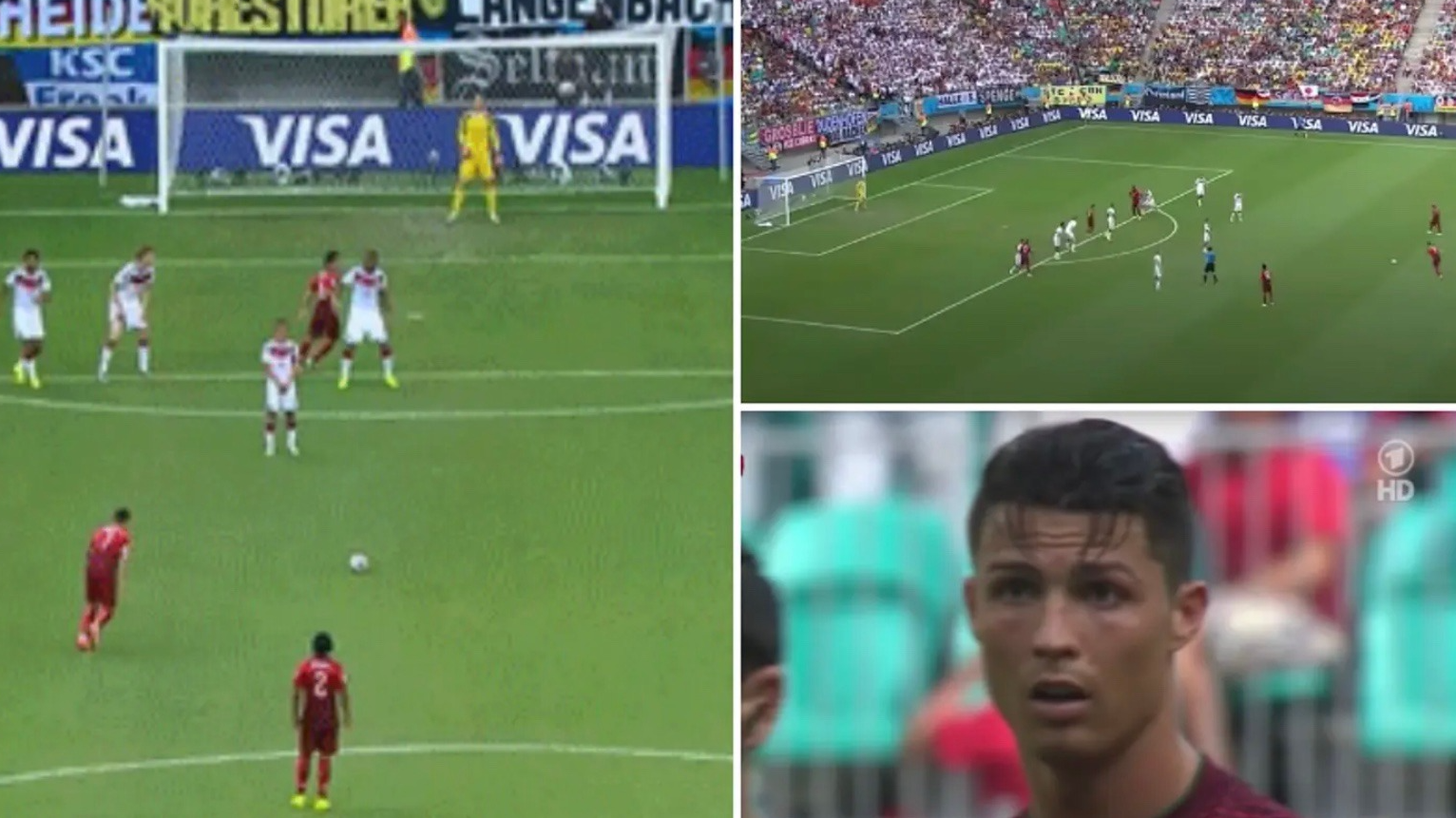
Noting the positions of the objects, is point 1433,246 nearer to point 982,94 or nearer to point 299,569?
point 982,94

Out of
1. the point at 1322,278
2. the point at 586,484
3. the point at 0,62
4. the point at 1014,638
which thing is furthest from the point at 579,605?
the point at 1322,278

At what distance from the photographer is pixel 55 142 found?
11602 millimetres

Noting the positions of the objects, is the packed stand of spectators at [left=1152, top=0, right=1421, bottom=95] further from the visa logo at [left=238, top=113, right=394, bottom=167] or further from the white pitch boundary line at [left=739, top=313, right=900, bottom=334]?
the visa logo at [left=238, top=113, right=394, bottom=167]

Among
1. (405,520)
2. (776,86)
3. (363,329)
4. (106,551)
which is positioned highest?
(776,86)

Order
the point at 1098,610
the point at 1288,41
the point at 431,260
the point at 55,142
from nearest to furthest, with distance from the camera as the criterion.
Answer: the point at 1098,610
the point at 431,260
the point at 55,142
the point at 1288,41

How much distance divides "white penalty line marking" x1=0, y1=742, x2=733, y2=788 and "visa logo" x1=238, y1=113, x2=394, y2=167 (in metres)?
3.74

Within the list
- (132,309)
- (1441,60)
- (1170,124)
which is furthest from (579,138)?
(1441,60)

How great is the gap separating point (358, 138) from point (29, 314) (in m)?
1.79

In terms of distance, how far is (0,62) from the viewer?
37.2 feet

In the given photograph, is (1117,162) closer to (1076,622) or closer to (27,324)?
(27,324)

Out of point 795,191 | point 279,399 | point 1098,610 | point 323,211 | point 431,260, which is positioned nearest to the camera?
point 1098,610

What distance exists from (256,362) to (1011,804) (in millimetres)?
4760

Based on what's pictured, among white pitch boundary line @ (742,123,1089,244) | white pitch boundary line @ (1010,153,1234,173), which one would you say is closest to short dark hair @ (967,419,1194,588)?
white pitch boundary line @ (742,123,1089,244)

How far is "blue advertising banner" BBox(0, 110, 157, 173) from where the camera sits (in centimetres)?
1152
